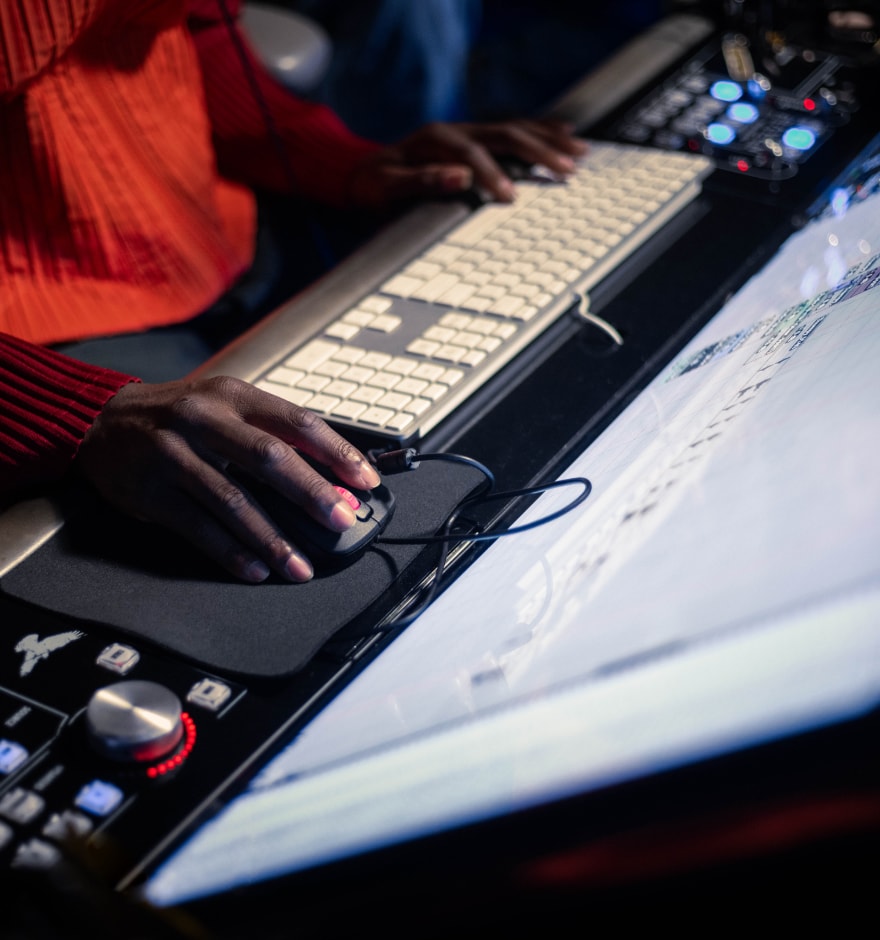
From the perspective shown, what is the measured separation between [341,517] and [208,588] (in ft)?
0.31

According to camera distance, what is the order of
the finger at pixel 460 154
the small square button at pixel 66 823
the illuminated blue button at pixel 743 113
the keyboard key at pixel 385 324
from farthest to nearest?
the illuminated blue button at pixel 743 113 < the finger at pixel 460 154 < the keyboard key at pixel 385 324 < the small square button at pixel 66 823

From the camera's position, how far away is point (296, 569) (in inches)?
24.7

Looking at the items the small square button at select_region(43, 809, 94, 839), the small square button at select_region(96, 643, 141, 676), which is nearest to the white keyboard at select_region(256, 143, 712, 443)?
the small square button at select_region(96, 643, 141, 676)

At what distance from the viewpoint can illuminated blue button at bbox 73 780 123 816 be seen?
1.65 ft

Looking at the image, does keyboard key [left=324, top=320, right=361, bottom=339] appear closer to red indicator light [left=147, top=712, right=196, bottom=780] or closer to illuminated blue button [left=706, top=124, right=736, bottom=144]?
red indicator light [left=147, top=712, right=196, bottom=780]

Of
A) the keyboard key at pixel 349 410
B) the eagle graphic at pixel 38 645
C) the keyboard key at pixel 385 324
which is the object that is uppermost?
the keyboard key at pixel 385 324

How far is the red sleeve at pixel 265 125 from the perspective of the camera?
1.20 meters

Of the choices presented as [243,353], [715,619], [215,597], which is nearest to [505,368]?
[243,353]

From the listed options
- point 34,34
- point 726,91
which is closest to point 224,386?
point 34,34

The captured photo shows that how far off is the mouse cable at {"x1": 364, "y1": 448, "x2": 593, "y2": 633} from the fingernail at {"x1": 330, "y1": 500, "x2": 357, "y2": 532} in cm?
4

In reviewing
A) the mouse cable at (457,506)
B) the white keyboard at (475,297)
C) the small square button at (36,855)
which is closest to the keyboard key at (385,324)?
the white keyboard at (475,297)

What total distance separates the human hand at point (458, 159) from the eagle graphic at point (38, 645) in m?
0.62

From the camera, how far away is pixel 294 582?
63cm

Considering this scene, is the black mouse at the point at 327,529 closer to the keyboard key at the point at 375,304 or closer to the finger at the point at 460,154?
the keyboard key at the point at 375,304
